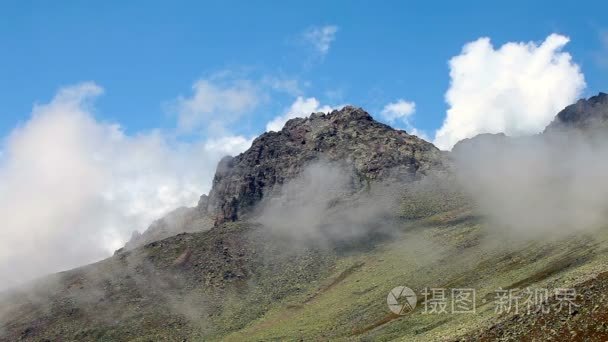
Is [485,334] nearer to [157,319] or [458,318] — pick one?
[458,318]

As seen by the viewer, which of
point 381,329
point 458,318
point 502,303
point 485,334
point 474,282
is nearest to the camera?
point 485,334

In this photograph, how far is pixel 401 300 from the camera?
14538cm

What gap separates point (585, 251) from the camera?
12356 cm

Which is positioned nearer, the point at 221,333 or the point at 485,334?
the point at 485,334

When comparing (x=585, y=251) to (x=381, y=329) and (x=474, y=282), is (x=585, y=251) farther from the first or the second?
(x=381, y=329)

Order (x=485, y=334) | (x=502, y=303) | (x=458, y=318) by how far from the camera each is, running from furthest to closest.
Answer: (x=458, y=318) < (x=502, y=303) < (x=485, y=334)

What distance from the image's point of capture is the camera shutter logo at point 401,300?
5236 inches

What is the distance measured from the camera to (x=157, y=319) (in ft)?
605

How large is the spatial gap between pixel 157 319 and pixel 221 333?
28.4 meters

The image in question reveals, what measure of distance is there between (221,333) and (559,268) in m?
96.9

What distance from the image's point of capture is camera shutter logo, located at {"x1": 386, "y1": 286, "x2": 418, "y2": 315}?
5236 inches

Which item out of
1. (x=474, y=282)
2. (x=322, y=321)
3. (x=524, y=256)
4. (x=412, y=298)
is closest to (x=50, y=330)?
(x=322, y=321)

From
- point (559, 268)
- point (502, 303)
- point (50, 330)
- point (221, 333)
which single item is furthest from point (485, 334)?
point (50, 330)

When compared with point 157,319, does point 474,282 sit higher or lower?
lower
